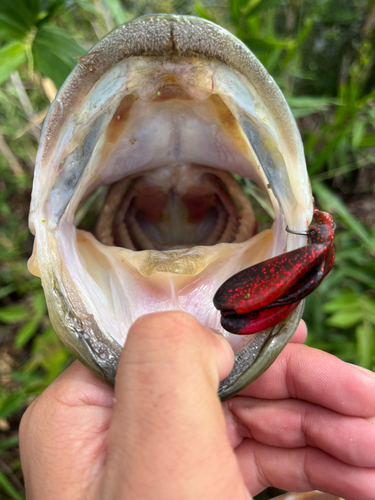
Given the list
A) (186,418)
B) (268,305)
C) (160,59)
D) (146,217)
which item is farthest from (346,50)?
(186,418)

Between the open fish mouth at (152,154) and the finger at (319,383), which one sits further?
the finger at (319,383)

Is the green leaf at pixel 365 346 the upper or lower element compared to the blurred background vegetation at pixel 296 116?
lower

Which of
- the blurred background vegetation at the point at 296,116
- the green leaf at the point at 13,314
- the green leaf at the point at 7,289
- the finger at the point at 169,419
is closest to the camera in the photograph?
the finger at the point at 169,419

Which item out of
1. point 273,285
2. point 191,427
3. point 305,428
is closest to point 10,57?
point 273,285

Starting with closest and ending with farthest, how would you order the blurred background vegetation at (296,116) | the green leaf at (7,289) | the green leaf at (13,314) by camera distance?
the blurred background vegetation at (296,116), the green leaf at (13,314), the green leaf at (7,289)

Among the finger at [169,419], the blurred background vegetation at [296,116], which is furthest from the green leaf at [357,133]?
the finger at [169,419]

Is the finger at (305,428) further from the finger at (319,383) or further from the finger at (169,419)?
the finger at (169,419)

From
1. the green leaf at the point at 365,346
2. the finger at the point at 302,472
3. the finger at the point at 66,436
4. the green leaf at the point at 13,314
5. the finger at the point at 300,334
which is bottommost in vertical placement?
the finger at the point at 302,472
